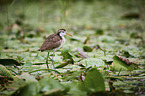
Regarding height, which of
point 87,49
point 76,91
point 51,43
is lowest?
point 76,91

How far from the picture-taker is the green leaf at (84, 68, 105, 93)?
1.49m

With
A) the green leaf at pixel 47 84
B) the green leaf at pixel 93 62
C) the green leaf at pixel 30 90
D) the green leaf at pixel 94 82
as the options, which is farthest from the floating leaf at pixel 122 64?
the green leaf at pixel 30 90

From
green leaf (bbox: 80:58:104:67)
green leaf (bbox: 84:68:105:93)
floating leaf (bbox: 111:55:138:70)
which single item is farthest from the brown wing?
green leaf (bbox: 84:68:105:93)

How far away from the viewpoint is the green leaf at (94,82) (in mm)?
1490

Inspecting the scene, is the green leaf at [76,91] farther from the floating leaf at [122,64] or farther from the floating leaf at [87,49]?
the floating leaf at [87,49]

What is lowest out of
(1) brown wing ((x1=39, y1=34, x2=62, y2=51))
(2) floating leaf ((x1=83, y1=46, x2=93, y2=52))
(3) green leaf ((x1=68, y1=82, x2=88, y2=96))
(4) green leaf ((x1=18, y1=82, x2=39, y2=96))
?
(3) green leaf ((x1=68, y1=82, x2=88, y2=96))

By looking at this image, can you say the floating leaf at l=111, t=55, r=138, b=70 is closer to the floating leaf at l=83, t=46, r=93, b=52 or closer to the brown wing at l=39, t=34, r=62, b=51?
the brown wing at l=39, t=34, r=62, b=51

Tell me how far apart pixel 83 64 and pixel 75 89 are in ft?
2.16

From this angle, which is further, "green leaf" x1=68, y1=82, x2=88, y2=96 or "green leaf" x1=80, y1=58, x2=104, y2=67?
"green leaf" x1=80, y1=58, x2=104, y2=67

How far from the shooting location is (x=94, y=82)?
1.53 m

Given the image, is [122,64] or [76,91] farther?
[122,64]

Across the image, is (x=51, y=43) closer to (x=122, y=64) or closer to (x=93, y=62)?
(x=93, y=62)

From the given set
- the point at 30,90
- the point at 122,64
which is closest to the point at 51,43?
the point at 122,64

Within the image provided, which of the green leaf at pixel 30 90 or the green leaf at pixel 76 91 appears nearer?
the green leaf at pixel 30 90
